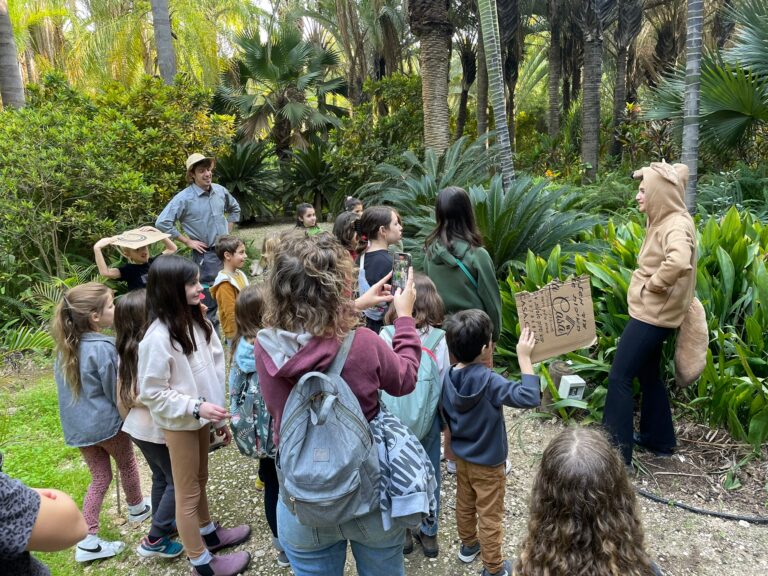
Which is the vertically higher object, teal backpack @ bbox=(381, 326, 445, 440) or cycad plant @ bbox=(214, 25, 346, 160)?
cycad plant @ bbox=(214, 25, 346, 160)

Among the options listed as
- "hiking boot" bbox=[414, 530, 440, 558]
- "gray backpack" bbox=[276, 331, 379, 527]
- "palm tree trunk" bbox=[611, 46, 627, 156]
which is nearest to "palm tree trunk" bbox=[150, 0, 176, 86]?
"hiking boot" bbox=[414, 530, 440, 558]

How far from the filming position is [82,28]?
14953 millimetres

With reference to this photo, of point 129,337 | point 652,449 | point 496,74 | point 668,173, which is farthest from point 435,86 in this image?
point 129,337

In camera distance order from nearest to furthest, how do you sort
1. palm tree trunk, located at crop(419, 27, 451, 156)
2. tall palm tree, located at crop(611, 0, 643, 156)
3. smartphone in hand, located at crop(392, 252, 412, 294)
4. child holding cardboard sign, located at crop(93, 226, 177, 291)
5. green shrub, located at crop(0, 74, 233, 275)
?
1. smartphone in hand, located at crop(392, 252, 412, 294)
2. child holding cardboard sign, located at crop(93, 226, 177, 291)
3. green shrub, located at crop(0, 74, 233, 275)
4. palm tree trunk, located at crop(419, 27, 451, 156)
5. tall palm tree, located at crop(611, 0, 643, 156)

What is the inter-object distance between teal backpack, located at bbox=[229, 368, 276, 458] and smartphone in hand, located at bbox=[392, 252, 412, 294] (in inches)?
29.5

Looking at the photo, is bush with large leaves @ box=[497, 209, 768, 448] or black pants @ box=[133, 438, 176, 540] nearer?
black pants @ box=[133, 438, 176, 540]

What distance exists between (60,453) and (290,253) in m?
3.47

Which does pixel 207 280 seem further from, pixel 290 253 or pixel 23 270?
pixel 290 253

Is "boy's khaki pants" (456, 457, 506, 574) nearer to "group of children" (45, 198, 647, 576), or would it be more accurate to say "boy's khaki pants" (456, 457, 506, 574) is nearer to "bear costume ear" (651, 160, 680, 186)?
"group of children" (45, 198, 647, 576)

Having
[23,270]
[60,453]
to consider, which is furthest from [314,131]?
[60,453]

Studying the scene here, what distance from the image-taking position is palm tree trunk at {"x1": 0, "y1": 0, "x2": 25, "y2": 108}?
7891 mm

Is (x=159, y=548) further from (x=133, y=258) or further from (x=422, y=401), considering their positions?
(x=133, y=258)

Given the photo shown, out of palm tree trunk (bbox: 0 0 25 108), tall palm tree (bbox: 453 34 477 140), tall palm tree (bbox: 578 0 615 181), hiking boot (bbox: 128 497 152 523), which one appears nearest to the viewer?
hiking boot (bbox: 128 497 152 523)

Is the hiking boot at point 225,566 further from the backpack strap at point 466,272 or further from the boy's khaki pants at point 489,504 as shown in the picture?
the backpack strap at point 466,272
